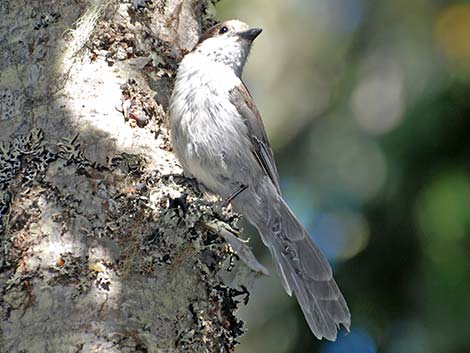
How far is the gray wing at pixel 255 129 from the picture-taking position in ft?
12.4

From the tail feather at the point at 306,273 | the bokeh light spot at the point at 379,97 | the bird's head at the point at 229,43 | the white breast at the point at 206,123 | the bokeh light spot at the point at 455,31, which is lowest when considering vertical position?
the tail feather at the point at 306,273

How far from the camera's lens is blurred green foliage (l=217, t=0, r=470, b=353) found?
3.79 m

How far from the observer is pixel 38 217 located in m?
2.46

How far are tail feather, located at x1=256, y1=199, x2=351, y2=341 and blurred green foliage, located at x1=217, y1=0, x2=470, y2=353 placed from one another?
0.53 m

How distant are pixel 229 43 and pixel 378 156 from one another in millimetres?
1015

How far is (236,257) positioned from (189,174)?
0.58 metres

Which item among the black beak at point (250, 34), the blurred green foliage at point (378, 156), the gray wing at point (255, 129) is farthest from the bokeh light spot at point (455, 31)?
the gray wing at point (255, 129)

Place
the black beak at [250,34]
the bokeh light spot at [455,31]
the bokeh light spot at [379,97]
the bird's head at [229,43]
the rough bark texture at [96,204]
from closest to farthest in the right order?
the rough bark texture at [96,204], the bird's head at [229,43], the black beak at [250,34], the bokeh light spot at [455,31], the bokeh light spot at [379,97]

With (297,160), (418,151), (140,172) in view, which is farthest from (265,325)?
(140,172)

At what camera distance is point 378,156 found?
13.9ft

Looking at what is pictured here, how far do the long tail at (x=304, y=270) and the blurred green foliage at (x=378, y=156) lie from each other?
1.73 feet

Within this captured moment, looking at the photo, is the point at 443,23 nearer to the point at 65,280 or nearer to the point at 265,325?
the point at 265,325

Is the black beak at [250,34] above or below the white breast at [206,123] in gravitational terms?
above

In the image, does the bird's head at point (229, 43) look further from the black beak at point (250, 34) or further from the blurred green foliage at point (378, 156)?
the blurred green foliage at point (378, 156)
